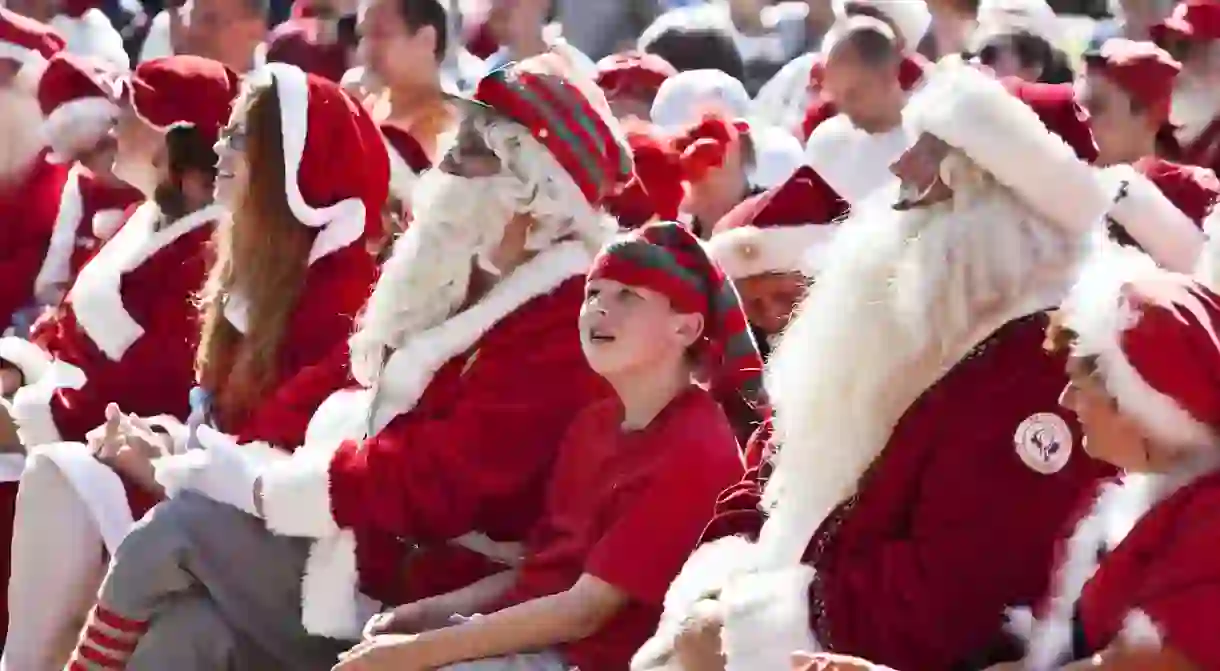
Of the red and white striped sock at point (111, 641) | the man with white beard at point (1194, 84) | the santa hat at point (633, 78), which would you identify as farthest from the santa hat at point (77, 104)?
the man with white beard at point (1194, 84)

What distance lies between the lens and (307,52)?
652 centimetres

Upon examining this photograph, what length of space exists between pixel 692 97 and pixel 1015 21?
952mm

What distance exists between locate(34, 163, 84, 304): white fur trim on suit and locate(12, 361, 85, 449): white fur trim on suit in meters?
0.95

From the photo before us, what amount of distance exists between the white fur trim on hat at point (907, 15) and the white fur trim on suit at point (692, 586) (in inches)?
105

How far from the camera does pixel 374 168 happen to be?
4.08 meters

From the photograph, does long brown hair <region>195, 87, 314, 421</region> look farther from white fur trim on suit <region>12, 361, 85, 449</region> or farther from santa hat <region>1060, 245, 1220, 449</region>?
santa hat <region>1060, 245, 1220, 449</region>

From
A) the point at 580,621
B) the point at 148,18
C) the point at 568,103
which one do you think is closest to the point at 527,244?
the point at 568,103

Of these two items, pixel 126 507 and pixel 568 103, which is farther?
pixel 126 507

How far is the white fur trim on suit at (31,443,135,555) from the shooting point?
3.94 metres

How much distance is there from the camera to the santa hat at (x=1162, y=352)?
226 centimetres

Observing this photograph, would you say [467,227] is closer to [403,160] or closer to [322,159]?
[322,159]

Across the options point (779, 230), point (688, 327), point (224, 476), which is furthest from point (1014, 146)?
point (224, 476)

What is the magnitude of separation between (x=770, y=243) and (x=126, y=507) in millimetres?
1465

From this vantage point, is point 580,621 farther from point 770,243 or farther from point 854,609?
point 770,243
